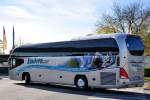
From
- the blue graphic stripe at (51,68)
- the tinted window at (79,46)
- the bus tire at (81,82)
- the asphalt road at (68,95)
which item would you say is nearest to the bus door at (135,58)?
the tinted window at (79,46)

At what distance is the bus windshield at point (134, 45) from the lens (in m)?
22.6

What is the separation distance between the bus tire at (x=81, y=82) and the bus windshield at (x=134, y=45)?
3.72 meters

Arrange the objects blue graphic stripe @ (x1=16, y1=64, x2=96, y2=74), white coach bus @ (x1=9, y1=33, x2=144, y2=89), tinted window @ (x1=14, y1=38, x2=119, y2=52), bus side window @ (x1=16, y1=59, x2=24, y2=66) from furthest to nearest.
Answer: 1. bus side window @ (x1=16, y1=59, x2=24, y2=66)
2. blue graphic stripe @ (x1=16, y1=64, x2=96, y2=74)
3. tinted window @ (x1=14, y1=38, x2=119, y2=52)
4. white coach bus @ (x1=9, y1=33, x2=144, y2=89)

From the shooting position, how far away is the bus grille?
22.5 meters

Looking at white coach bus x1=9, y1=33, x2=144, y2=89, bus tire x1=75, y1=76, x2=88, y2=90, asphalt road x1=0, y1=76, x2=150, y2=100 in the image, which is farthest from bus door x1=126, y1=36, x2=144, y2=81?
bus tire x1=75, y1=76, x2=88, y2=90

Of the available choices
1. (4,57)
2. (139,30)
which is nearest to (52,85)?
(139,30)

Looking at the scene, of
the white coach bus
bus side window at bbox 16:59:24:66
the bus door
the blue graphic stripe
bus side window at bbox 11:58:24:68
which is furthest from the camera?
bus side window at bbox 11:58:24:68

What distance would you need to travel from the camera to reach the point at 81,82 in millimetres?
25078

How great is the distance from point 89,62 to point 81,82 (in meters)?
1.47

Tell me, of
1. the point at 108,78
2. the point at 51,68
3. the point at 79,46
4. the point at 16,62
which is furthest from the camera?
the point at 16,62

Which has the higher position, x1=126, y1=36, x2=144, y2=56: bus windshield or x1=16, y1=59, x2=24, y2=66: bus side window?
x1=126, y1=36, x2=144, y2=56: bus windshield

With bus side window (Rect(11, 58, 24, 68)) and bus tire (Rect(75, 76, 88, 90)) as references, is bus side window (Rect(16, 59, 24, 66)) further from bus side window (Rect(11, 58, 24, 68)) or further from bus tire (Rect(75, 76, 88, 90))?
bus tire (Rect(75, 76, 88, 90))

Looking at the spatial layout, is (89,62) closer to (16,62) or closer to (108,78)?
(108,78)

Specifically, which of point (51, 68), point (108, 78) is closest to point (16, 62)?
point (51, 68)
